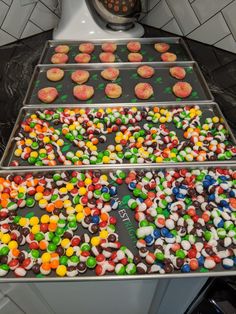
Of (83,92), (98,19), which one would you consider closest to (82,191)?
(83,92)

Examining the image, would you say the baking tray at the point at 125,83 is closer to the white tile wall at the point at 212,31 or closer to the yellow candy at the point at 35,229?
the white tile wall at the point at 212,31

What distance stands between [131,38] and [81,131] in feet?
1.89

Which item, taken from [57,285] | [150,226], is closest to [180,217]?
[150,226]

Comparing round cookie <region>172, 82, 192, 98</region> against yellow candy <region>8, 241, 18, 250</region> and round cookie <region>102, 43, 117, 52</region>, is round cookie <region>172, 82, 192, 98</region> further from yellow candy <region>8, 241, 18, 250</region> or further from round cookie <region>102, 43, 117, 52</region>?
yellow candy <region>8, 241, 18, 250</region>

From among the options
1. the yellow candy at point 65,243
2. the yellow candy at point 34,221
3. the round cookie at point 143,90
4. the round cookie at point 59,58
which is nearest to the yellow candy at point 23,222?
the yellow candy at point 34,221

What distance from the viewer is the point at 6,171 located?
801 millimetres

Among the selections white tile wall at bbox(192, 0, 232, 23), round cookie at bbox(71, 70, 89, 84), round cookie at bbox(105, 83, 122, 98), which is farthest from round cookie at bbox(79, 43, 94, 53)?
white tile wall at bbox(192, 0, 232, 23)

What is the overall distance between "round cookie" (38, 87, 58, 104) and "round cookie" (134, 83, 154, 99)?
0.31 metres

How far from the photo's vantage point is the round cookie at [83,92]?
40.3 inches

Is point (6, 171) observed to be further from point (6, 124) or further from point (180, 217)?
point (180, 217)

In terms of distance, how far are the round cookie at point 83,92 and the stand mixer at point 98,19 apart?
338mm

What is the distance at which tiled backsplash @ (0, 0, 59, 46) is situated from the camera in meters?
1.22

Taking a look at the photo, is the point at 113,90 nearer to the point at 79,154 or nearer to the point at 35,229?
the point at 79,154

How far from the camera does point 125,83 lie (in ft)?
3.60
